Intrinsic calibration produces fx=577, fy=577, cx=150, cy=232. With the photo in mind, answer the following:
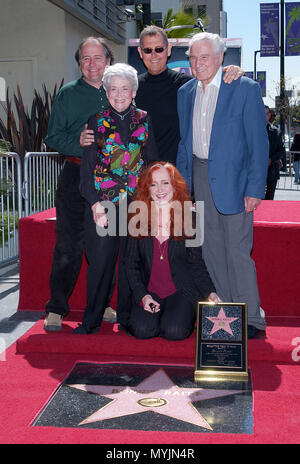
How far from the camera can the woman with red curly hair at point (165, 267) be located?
3.82 metres

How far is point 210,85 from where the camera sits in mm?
3822

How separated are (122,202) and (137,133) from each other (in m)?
0.46

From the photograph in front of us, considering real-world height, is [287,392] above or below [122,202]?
below

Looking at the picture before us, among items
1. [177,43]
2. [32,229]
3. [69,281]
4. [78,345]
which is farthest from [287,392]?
[177,43]

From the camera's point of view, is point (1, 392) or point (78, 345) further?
point (78, 345)

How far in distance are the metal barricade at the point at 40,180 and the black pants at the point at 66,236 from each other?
2.73 meters

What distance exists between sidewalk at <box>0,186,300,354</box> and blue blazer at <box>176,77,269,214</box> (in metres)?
1.85

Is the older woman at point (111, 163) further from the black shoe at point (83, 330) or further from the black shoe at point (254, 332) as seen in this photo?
the black shoe at point (254, 332)

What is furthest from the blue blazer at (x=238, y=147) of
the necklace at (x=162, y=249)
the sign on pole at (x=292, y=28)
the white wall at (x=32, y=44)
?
the sign on pole at (x=292, y=28)

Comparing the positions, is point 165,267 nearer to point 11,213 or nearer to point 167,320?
point 167,320

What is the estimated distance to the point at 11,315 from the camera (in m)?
4.92

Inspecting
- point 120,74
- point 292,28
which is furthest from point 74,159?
point 292,28

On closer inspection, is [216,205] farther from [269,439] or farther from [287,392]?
[269,439]
